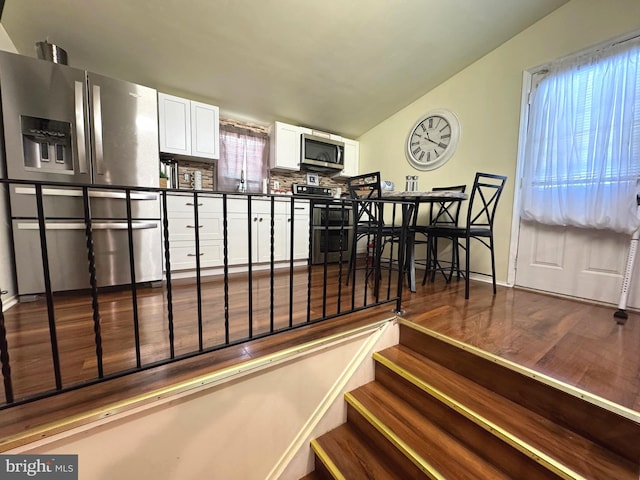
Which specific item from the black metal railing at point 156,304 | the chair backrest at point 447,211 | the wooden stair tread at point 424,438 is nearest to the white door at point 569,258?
the chair backrest at point 447,211

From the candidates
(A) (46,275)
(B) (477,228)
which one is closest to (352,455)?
(A) (46,275)

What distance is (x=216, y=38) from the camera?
7.55 ft

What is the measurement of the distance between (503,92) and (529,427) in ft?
9.64

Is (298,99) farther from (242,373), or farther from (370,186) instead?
(242,373)

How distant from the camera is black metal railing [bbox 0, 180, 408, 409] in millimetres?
962

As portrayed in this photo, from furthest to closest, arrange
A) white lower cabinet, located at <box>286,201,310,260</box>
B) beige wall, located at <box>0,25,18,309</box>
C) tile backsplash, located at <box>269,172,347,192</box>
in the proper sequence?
tile backsplash, located at <box>269,172,347,192</box> → white lower cabinet, located at <box>286,201,310,260</box> → beige wall, located at <box>0,25,18,309</box>

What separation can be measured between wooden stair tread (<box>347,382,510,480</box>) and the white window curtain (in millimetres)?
2051

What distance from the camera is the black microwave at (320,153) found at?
3674 millimetres

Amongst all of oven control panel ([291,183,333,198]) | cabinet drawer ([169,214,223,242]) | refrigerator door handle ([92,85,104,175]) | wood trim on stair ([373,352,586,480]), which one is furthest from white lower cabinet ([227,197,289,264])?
wood trim on stair ([373,352,586,480])

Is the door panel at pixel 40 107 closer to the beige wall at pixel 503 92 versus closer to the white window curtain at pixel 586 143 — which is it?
the beige wall at pixel 503 92

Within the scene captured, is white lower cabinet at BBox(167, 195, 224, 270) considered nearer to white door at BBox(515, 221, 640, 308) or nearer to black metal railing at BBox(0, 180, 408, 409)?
black metal railing at BBox(0, 180, 408, 409)

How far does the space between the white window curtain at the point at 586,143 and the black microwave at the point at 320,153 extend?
2.31 metres

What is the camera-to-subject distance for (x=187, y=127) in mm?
2834

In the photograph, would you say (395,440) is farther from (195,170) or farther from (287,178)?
(287,178)
